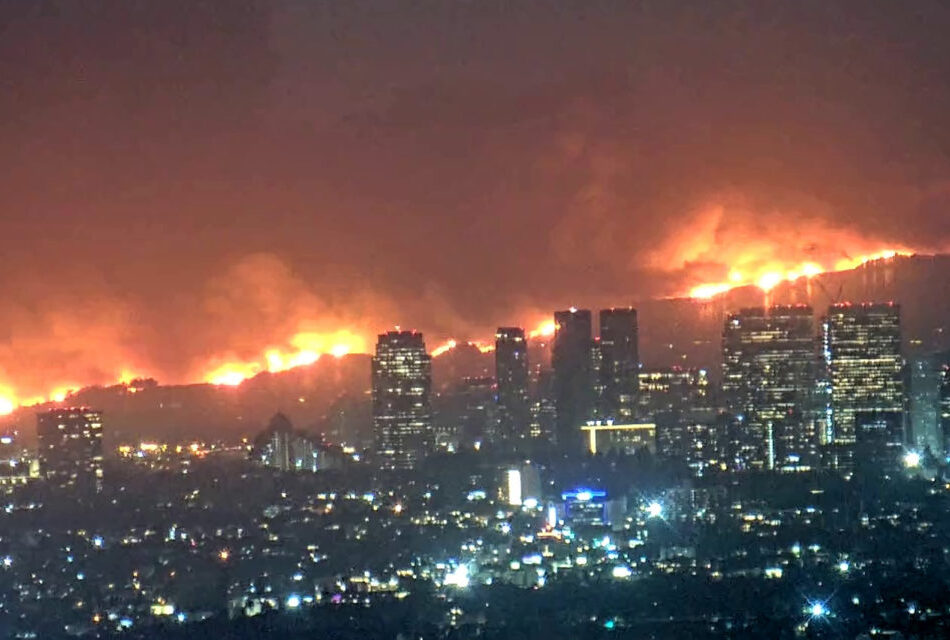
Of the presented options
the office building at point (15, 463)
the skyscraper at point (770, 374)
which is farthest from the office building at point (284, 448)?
the skyscraper at point (770, 374)

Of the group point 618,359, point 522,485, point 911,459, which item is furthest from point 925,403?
point 522,485

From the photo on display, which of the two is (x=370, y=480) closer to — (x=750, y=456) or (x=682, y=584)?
(x=750, y=456)

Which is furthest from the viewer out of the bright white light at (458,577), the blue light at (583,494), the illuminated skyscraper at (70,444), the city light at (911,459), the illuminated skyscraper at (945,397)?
the illuminated skyscraper at (945,397)

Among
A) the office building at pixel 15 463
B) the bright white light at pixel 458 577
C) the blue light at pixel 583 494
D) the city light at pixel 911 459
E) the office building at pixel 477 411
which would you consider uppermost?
the office building at pixel 477 411

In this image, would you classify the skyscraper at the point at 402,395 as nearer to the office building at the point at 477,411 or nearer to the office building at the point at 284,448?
the office building at the point at 477,411

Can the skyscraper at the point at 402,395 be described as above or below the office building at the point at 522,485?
above

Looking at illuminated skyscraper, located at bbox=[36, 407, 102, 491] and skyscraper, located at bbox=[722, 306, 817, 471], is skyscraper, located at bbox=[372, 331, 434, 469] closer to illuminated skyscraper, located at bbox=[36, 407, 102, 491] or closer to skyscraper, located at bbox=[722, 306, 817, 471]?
illuminated skyscraper, located at bbox=[36, 407, 102, 491]

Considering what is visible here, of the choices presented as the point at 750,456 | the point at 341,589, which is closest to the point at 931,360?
the point at 750,456

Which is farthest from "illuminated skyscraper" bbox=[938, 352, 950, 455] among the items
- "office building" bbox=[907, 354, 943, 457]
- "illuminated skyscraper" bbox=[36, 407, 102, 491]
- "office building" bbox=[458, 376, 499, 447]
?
"illuminated skyscraper" bbox=[36, 407, 102, 491]
